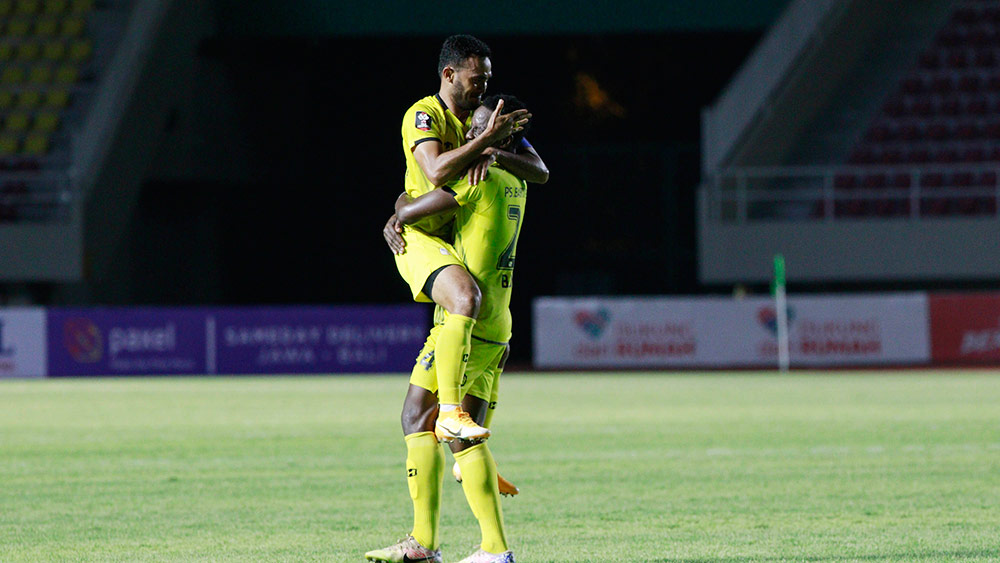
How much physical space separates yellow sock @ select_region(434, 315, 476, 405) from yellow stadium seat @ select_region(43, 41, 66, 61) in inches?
1088

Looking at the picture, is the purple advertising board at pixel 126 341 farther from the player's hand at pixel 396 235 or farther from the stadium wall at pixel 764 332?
the player's hand at pixel 396 235

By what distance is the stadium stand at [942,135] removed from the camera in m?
26.8

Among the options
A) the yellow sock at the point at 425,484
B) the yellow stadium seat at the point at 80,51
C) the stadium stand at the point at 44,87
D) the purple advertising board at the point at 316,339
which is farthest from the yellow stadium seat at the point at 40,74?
the yellow sock at the point at 425,484

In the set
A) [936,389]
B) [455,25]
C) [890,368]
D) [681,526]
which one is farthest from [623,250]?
[681,526]

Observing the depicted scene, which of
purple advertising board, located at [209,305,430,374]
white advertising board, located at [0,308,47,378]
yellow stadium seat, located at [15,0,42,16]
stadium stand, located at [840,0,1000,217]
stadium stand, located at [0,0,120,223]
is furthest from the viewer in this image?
yellow stadium seat, located at [15,0,42,16]

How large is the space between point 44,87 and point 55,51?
1039mm

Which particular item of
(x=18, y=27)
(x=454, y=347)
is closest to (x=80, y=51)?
(x=18, y=27)

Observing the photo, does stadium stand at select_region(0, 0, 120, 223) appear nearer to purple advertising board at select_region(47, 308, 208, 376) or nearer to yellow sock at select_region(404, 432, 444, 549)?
purple advertising board at select_region(47, 308, 208, 376)

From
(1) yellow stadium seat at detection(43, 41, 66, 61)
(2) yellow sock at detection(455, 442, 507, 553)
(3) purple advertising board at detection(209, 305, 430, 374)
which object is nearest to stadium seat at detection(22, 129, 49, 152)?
(1) yellow stadium seat at detection(43, 41, 66, 61)

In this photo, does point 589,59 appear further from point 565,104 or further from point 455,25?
point 455,25

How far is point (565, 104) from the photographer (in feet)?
117

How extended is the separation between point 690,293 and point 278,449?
83.8ft

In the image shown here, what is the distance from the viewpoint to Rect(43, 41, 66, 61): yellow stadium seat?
3044cm

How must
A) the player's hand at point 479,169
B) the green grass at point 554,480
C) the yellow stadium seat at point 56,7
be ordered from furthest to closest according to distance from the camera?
the yellow stadium seat at point 56,7 < the green grass at point 554,480 < the player's hand at point 479,169
